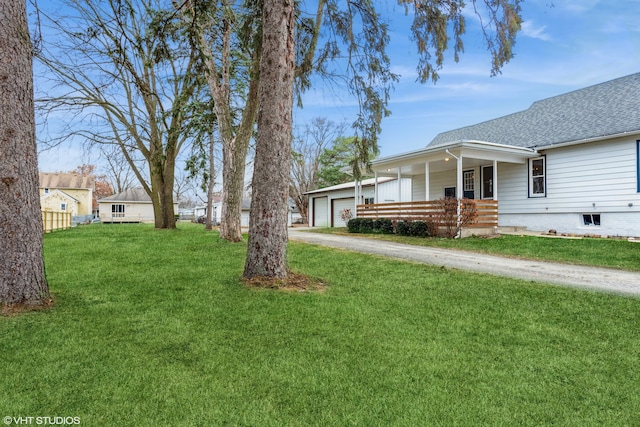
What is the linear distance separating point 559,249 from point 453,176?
8.27 meters

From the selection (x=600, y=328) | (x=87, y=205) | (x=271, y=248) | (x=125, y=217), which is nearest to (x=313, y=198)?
(x=271, y=248)

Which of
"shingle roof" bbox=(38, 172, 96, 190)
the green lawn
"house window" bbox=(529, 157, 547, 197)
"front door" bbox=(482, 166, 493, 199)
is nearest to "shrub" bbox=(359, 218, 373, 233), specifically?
the green lawn

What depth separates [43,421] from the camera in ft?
6.68

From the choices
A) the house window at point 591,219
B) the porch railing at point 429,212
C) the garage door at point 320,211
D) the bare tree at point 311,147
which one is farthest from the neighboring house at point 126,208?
the house window at point 591,219

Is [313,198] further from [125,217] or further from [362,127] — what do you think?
[125,217]

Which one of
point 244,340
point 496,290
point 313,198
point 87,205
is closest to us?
point 244,340

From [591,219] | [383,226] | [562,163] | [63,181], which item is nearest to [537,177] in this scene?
[562,163]

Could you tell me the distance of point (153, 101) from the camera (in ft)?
57.9

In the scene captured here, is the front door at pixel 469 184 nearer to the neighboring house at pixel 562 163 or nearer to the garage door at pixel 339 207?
the neighboring house at pixel 562 163

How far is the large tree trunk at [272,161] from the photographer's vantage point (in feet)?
17.1

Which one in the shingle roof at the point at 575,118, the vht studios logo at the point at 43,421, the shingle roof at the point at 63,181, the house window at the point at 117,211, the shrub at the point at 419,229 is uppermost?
the shingle roof at the point at 63,181

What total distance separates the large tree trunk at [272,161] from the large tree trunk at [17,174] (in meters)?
2.45

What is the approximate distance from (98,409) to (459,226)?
12024 mm

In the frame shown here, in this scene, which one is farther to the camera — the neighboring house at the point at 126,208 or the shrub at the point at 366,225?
the neighboring house at the point at 126,208
